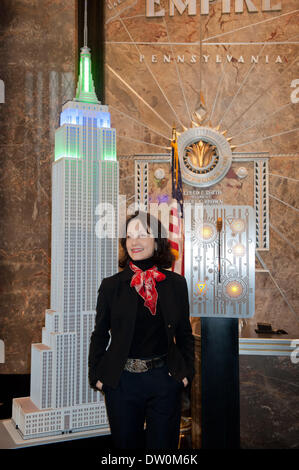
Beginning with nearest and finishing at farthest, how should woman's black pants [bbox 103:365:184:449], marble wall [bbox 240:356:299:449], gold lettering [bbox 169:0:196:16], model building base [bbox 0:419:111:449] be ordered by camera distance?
woman's black pants [bbox 103:365:184:449] < marble wall [bbox 240:356:299:449] < model building base [bbox 0:419:111:449] < gold lettering [bbox 169:0:196:16]

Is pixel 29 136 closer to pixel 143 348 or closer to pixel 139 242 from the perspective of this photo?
pixel 139 242

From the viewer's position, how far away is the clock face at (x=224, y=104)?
5188 millimetres

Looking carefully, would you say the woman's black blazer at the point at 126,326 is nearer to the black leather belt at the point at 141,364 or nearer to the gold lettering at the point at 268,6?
the black leather belt at the point at 141,364

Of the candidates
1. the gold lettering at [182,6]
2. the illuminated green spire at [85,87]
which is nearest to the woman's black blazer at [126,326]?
the illuminated green spire at [85,87]

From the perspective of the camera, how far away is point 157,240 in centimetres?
221

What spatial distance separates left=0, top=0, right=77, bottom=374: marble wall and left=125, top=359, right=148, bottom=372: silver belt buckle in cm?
362

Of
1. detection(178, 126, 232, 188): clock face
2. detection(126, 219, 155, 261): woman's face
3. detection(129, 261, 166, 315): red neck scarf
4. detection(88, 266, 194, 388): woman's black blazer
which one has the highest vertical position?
detection(178, 126, 232, 188): clock face

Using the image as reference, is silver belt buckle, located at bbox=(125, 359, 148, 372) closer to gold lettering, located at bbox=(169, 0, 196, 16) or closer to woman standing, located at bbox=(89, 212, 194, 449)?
woman standing, located at bbox=(89, 212, 194, 449)

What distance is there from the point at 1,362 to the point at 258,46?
5.10 metres

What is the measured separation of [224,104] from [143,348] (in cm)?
409

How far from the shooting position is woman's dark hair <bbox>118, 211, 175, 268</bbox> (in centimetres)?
218

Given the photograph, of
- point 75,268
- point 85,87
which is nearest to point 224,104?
point 85,87

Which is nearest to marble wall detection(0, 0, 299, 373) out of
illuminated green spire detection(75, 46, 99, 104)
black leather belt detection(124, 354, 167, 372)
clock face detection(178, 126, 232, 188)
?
clock face detection(178, 126, 232, 188)

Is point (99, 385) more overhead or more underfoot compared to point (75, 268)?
more underfoot
